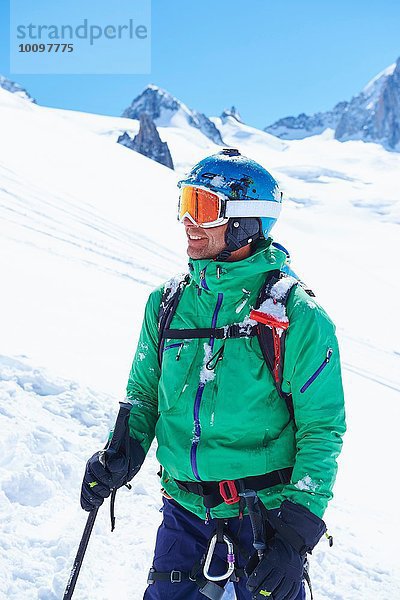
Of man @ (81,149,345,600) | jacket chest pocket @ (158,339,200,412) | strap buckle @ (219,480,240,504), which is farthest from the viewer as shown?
jacket chest pocket @ (158,339,200,412)

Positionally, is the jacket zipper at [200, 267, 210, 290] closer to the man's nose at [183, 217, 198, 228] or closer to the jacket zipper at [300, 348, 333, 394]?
the man's nose at [183, 217, 198, 228]

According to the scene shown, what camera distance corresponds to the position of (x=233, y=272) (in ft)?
8.48

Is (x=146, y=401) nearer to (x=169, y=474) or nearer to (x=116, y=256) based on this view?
(x=169, y=474)

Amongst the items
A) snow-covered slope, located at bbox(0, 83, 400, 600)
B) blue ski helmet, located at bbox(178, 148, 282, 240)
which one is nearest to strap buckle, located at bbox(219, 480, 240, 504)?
blue ski helmet, located at bbox(178, 148, 282, 240)

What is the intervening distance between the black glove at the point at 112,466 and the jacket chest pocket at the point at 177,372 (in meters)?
0.22

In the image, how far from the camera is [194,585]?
2.57 metres

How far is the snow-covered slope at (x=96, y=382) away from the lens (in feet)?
12.4

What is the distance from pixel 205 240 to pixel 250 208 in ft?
0.82

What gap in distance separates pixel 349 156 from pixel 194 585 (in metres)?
137

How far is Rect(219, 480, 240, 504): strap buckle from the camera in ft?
8.09

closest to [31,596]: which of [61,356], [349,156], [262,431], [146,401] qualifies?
[146,401]

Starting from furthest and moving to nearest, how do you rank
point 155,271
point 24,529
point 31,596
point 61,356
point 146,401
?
point 155,271
point 61,356
point 24,529
point 31,596
point 146,401

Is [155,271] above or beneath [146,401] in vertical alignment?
beneath

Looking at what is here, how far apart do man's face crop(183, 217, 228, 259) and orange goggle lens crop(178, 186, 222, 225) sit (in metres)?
0.04
